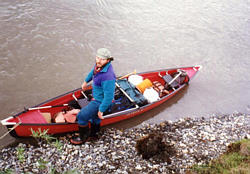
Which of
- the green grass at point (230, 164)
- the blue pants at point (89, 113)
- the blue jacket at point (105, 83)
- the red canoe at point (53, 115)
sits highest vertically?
the blue jacket at point (105, 83)

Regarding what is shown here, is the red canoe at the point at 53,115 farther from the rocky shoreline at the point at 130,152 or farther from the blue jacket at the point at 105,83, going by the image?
the blue jacket at the point at 105,83

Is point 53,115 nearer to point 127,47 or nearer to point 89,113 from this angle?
point 89,113

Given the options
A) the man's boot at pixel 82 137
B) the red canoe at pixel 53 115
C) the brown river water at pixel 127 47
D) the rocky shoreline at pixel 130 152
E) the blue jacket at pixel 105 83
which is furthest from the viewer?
the brown river water at pixel 127 47

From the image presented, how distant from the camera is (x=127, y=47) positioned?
13180mm

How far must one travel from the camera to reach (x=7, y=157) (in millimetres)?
6285

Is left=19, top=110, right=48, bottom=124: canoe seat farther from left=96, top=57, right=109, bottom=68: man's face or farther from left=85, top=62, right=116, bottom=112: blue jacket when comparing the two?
left=96, top=57, right=109, bottom=68: man's face

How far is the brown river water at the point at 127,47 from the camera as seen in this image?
9828 millimetres

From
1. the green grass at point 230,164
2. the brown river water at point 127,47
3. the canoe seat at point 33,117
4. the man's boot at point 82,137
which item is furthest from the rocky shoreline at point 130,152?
the brown river water at point 127,47

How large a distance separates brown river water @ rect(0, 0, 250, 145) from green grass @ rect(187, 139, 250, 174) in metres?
3.06

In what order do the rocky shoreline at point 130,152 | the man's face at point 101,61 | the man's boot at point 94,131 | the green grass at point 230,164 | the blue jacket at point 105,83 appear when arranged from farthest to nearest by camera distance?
the man's boot at point 94,131 → the rocky shoreline at point 130,152 → the green grass at point 230,164 → the blue jacket at point 105,83 → the man's face at point 101,61

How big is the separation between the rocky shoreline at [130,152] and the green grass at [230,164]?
319 millimetres

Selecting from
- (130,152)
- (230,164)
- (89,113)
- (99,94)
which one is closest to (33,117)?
(89,113)

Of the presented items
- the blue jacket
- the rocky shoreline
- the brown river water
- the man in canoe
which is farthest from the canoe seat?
the blue jacket

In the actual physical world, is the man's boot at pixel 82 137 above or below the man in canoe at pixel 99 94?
below
